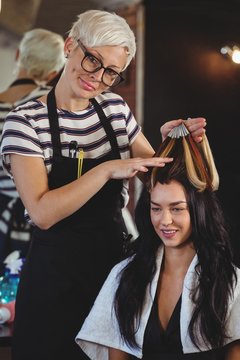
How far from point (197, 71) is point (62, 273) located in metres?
2.48

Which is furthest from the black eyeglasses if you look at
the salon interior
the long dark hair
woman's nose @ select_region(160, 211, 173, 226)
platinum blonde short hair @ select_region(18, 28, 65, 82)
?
the salon interior

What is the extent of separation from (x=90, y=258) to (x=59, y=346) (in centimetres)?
27

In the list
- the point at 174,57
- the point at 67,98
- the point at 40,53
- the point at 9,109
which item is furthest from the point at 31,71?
the point at 67,98

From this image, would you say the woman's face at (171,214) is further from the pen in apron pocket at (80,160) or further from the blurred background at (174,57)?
the blurred background at (174,57)

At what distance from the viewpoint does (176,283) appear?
189 centimetres

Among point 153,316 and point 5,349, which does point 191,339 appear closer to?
point 153,316

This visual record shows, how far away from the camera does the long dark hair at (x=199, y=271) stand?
1.78 metres

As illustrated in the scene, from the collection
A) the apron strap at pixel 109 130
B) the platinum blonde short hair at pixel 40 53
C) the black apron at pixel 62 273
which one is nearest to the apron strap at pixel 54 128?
the black apron at pixel 62 273

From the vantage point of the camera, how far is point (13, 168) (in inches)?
73.4

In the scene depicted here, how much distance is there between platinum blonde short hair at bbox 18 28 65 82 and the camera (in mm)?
3268

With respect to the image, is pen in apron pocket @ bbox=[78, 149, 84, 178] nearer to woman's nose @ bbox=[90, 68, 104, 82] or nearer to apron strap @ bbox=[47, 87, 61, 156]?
apron strap @ bbox=[47, 87, 61, 156]

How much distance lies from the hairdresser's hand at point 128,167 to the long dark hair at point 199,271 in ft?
0.35

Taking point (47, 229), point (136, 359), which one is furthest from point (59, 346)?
point (47, 229)

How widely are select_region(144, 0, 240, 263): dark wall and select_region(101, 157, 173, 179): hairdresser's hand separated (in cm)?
220
